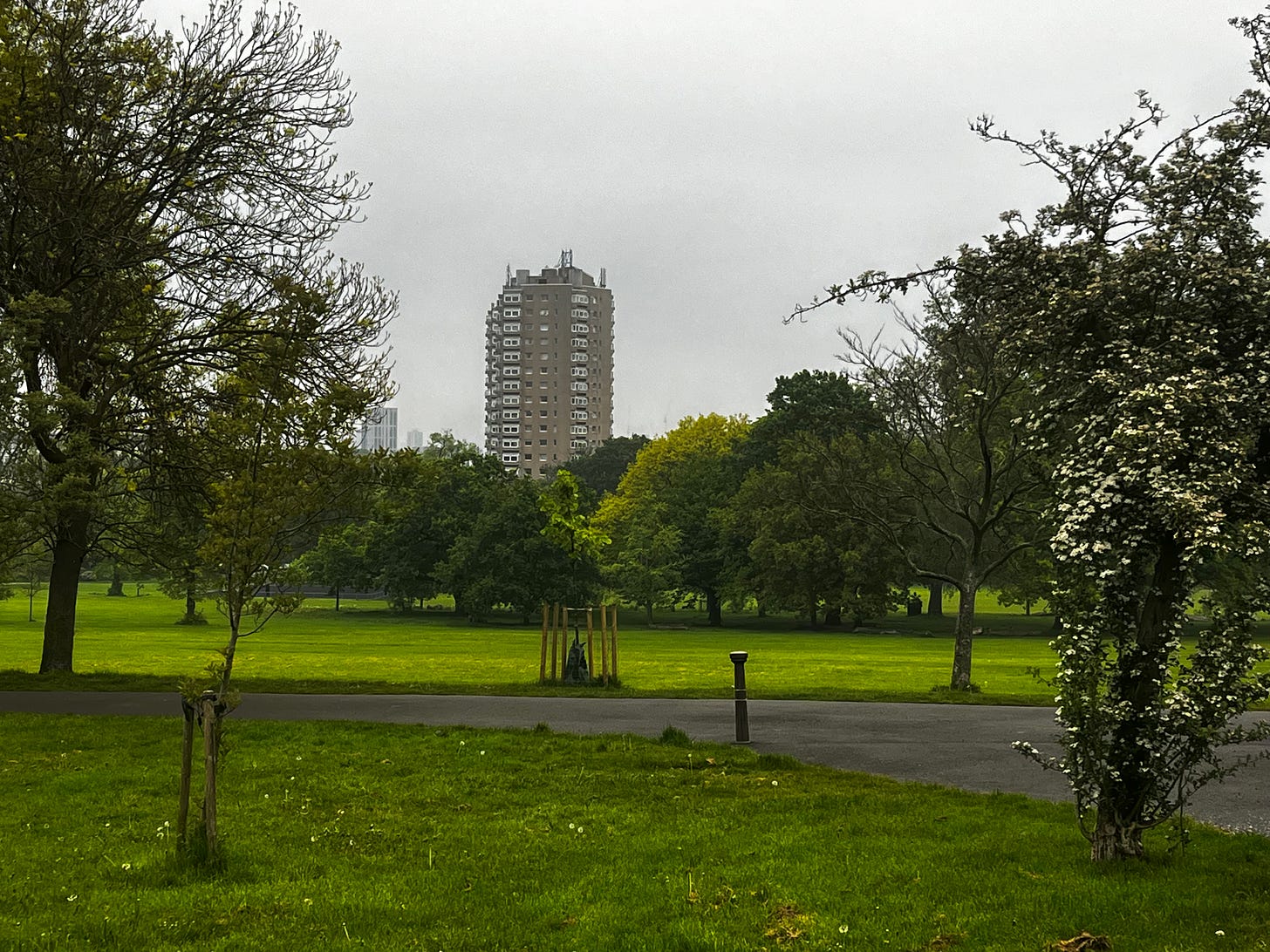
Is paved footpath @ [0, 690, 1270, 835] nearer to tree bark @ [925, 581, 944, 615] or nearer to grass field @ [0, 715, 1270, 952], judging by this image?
grass field @ [0, 715, 1270, 952]

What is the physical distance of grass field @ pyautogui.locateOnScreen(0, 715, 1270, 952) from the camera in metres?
6.57

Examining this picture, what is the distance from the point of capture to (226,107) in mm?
20984

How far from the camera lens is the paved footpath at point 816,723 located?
11.7 meters

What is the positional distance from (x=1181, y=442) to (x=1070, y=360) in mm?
1786

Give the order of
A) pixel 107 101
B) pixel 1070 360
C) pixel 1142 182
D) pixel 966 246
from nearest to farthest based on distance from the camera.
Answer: pixel 1070 360
pixel 1142 182
pixel 966 246
pixel 107 101

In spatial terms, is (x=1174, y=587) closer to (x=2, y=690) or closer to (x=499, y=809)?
(x=499, y=809)

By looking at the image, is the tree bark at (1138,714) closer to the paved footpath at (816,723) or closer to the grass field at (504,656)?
the paved footpath at (816,723)

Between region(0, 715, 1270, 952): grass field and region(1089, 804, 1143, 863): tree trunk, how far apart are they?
0.63 ft

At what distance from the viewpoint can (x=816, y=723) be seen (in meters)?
16.4

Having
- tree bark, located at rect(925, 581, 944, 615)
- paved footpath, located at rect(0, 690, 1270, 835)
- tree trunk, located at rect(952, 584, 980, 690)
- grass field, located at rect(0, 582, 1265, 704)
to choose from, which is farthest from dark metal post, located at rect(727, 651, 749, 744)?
tree bark, located at rect(925, 581, 944, 615)

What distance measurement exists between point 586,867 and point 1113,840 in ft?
12.8

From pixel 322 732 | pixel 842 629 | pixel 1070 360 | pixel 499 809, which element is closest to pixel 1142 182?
pixel 1070 360

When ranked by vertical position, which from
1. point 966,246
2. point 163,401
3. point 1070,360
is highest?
point 966,246

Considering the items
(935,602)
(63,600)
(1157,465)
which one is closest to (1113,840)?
(1157,465)
